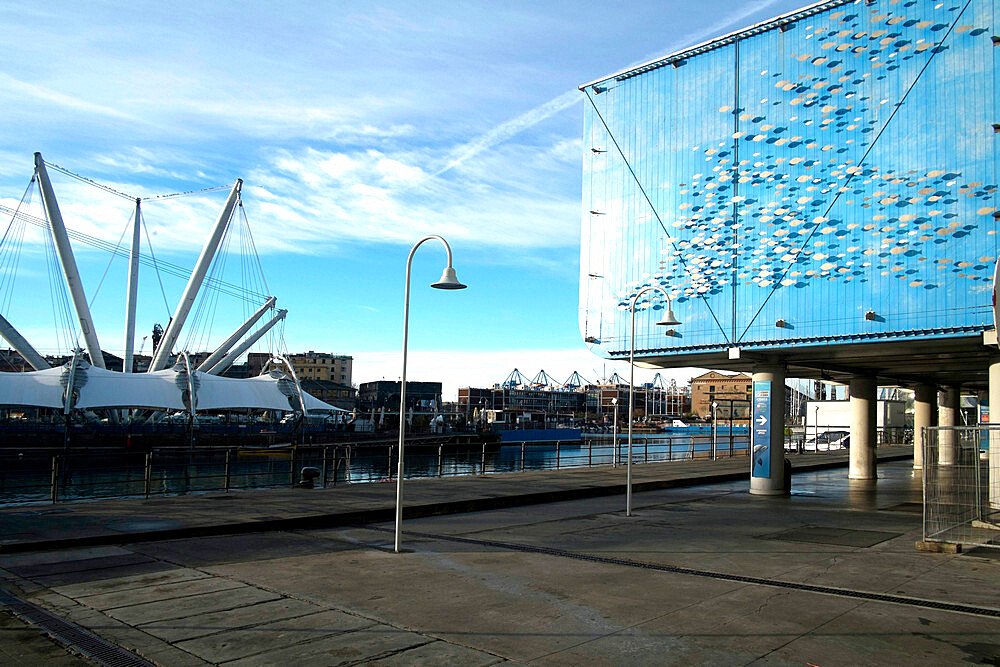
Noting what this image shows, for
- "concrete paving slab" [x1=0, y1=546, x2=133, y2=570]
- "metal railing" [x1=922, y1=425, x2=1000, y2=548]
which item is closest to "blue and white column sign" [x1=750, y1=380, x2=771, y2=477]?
"metal railing" [x1=922, y1=425, x2=1000, y2=548]

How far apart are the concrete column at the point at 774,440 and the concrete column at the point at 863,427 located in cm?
681

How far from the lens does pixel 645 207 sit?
2328 cm

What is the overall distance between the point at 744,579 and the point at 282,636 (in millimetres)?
6233

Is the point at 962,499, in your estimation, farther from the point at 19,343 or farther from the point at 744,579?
the point at 19,343

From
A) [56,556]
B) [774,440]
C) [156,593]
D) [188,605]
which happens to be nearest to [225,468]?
[56,556]

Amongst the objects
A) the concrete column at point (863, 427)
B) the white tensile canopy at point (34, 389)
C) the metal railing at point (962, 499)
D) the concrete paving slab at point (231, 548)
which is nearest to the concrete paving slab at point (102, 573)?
the concrete paving slab at point (231, 548)

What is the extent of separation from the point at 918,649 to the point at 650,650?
2.53 m

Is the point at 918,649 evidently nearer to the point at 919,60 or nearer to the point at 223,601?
the point at 223,601

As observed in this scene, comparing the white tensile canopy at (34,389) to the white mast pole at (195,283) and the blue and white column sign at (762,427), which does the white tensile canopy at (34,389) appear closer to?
the white mast pole at (195,283)

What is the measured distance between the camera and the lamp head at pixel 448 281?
11906 mm

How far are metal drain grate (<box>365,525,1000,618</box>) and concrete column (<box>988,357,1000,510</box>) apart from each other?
16.9 feet

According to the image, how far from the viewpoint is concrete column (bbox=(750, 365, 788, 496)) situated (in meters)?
22.4

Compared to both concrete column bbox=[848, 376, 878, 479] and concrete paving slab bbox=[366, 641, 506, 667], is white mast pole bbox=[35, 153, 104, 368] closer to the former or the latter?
concrete column bbox=[848, 376, 878, 479]

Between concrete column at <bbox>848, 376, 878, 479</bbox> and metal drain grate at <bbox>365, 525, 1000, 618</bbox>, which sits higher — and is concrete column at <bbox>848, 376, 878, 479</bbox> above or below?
above
